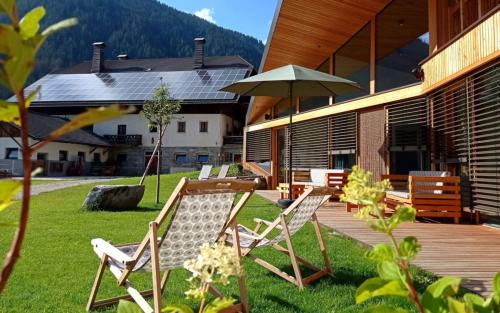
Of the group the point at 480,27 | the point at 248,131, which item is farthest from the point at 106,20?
the point at 480,27

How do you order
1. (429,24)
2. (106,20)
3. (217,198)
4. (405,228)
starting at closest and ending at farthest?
1. (217,198)
2. (405,228)
3. (429,24)
4. (106,20)

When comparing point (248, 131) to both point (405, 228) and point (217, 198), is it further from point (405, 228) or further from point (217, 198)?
point (217, 198)

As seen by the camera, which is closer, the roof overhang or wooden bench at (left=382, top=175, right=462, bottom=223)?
wooden bench at (left=382, top=175, right=462, bottom=223)

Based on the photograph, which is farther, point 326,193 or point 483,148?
point 483,148

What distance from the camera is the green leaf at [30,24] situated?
0.48 metres

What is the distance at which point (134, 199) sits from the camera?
375 inches

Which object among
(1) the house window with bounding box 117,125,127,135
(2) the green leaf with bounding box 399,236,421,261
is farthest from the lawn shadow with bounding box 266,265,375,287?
(1) the house window with bounding box 117,125,127,135

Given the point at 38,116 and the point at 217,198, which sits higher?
the point at 38,116

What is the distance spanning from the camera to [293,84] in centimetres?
862

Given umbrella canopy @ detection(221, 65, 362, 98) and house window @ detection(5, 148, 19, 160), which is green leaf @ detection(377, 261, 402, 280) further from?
house window @ detection(5, 148, 19, 160)

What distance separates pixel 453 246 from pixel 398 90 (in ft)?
18.3

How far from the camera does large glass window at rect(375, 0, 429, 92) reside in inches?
376

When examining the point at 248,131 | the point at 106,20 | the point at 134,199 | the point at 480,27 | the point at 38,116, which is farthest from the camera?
the point at 106,20

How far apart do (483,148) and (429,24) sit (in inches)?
136
